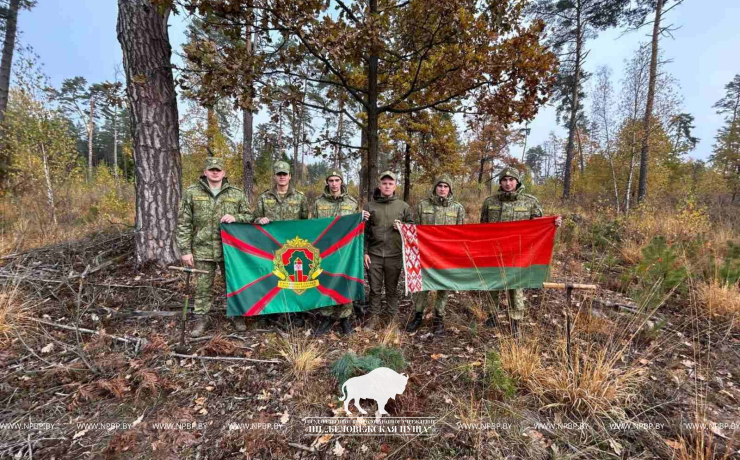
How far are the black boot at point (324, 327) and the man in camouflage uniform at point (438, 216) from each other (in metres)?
1.13

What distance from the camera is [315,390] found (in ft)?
8.66

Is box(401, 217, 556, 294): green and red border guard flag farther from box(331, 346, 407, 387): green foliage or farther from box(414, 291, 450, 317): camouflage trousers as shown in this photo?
box(331, 346, 407, 387): green foliage

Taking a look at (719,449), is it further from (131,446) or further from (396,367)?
(131,446)

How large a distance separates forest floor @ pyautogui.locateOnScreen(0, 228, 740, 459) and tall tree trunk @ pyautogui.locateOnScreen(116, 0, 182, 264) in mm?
947

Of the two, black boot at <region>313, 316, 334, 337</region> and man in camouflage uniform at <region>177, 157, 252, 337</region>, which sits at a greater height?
man in camouflage uniform at <region>177, 157, 252, 337</region>

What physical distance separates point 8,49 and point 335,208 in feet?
60.1

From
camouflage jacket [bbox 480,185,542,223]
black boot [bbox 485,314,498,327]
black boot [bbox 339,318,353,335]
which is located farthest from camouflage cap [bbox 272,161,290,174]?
black boot [bbox 485,314,498,327]

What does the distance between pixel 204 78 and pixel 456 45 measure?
142 inches

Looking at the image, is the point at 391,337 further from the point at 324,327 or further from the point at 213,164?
the point at 213,164

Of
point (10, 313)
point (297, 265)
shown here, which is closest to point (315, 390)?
point (297, 265)

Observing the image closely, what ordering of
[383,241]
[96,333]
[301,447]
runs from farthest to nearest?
[383,241], [96,333], [301,447]

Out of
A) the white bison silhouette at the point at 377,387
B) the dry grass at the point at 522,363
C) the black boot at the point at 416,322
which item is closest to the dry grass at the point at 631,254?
the dry grass at the point at 522,363

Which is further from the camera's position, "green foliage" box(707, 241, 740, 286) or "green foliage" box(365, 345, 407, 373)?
"green foliage" box(707, 241, 740, 286)

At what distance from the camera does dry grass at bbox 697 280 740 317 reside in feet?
13.0
